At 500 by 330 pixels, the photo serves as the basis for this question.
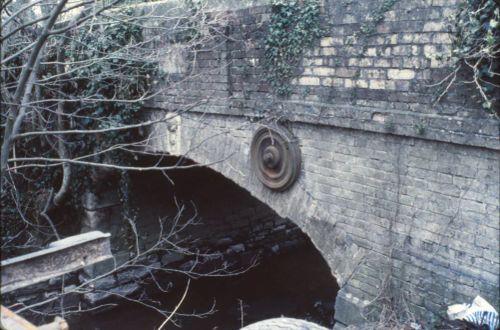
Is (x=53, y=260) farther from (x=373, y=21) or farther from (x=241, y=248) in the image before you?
(x=241, y=248)

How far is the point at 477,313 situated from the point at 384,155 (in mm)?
1475

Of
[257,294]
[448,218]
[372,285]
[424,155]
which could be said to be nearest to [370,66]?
[424,155]

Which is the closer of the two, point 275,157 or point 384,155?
point 384,155

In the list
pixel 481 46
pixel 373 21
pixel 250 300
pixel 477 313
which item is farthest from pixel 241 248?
pixel 481 46

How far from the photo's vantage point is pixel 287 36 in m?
5.24

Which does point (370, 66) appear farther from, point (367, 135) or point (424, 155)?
point (424, 155)

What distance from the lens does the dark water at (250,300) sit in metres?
8.63

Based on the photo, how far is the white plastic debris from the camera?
12.1 ft

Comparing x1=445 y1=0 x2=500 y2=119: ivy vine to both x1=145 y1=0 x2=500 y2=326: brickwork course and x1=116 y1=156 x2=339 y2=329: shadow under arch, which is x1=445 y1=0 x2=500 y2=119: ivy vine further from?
x1=116 y1=156 x2=339 y2=329: shadow under arch

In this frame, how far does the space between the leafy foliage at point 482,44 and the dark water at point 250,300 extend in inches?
218

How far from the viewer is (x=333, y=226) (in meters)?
5.14

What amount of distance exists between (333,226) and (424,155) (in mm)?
1282

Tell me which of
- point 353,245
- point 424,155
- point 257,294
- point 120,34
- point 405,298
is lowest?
point 257,294

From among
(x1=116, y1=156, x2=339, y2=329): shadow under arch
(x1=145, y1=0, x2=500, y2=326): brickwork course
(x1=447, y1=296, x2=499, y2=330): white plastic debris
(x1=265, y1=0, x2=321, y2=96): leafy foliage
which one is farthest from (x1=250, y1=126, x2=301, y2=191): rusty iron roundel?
(x1=116, y1=156, x2=339, y2=329): shadow under arch
